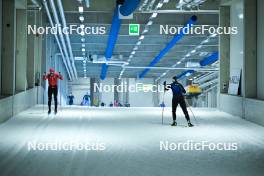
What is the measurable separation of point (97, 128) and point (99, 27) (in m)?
12.3

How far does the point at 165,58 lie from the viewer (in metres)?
35.3

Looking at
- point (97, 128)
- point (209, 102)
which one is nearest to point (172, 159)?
point (97, 128)

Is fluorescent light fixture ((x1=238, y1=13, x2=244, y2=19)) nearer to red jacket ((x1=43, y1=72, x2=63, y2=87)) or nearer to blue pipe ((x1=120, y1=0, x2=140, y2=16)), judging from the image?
blue pipe ((x1=120, y1=0, x2=140, y2=16))

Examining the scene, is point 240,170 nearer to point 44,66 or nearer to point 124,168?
point 124,168

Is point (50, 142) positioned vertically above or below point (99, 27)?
below
